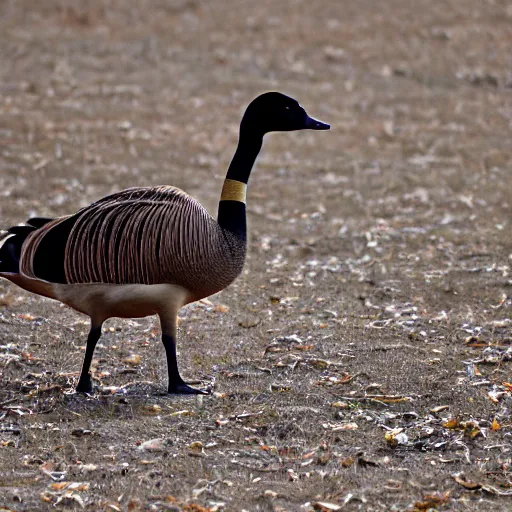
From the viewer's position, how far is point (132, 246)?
17.7 ft

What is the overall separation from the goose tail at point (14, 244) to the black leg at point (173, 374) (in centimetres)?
96

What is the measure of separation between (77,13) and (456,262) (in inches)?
512

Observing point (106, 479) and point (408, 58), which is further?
point (408, 58)

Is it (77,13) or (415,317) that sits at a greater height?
(77,13)

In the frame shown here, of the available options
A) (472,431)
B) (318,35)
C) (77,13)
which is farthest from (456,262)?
(77,13)

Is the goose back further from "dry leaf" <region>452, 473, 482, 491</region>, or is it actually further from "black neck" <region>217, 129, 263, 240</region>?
"dry leaf" <region>452, 473, 482, 491</region>

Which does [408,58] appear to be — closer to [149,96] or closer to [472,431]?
[149,96]

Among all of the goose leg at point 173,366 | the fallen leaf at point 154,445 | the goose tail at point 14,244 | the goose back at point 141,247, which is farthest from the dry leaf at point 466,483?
the goose tail at point 14,244

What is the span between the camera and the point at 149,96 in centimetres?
1487

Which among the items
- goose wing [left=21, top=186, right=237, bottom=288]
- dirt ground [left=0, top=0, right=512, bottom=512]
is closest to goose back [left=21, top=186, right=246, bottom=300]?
goose wing [left=21, top=186, right=237, bottom=288]

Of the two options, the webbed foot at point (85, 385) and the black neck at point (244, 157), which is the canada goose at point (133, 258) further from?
the black neck at point (244, 157)

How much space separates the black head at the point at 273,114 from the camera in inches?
228

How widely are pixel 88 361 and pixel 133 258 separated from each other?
679 millimetres

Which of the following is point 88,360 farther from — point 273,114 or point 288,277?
point 288,277
